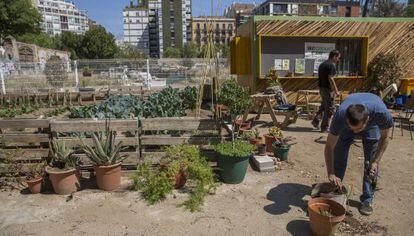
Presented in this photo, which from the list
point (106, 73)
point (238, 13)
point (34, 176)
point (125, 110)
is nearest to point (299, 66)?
point (125, 110)

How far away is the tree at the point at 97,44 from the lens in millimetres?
54344

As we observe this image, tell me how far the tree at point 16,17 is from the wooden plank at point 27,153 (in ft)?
91.0

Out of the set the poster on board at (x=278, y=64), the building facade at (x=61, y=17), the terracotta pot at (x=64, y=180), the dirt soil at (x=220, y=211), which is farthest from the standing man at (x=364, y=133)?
the building facade at (x=61, y=17)

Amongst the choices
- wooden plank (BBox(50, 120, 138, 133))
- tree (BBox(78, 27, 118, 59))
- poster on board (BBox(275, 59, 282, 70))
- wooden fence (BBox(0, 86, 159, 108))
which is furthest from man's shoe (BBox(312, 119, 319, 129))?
tree (BBox(78, 27, 118, 59))

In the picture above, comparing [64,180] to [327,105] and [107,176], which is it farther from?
[327,105]

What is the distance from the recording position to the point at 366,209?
→ 3.81m

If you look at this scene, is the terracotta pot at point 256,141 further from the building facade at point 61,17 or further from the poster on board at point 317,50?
the building facade at point 61,17

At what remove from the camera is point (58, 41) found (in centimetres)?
6475

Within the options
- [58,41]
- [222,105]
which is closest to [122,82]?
[222,105]

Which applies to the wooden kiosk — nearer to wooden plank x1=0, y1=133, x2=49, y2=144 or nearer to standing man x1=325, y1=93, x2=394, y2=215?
standing man x1=325, y1=93, x2=394, y2=215

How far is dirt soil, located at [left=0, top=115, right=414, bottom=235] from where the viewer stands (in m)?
3.57

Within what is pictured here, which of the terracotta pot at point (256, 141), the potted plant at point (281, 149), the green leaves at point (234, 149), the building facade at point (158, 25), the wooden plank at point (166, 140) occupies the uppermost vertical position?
the building facade at point (158, 25)

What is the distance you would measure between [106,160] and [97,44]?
5412cm

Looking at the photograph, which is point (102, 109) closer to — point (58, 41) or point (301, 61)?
point (301, 61)
